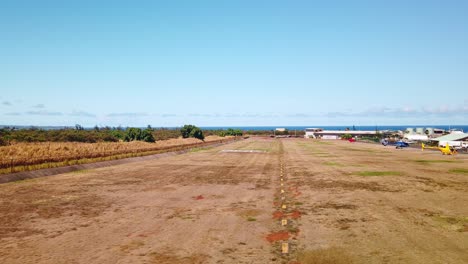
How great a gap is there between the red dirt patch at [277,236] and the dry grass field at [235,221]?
3 centimetres

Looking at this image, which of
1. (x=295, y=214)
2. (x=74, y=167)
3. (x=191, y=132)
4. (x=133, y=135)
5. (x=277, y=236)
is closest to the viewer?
(x=277, y=236)

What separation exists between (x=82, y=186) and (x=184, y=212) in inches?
384

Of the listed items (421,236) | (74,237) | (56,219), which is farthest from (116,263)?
(421,236)

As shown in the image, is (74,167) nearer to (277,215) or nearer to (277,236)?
(277,215)

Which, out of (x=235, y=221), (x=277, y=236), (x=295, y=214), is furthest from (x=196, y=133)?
(x=277, y=236)

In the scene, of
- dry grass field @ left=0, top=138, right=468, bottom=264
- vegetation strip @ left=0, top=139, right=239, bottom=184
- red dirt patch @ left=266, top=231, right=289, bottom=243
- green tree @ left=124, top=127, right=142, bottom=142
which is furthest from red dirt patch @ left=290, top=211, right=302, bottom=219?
green tree @ left=124, top=127, right=142, bottom=142

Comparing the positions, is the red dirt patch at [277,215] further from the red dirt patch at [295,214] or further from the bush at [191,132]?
the bush at [191,132]

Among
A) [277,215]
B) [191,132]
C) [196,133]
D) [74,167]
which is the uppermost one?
[191,132]

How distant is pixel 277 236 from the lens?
11.1 metres

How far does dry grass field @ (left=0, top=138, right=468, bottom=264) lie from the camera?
9508mm

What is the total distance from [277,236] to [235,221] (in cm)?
241

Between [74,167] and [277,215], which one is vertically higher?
[74,167]

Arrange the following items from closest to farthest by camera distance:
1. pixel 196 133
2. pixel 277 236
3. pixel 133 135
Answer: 1. pixel 277 236
2. pixel 133 135
3. pixel 196 133

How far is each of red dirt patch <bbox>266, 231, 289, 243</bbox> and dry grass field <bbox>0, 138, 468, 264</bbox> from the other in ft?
0.09
